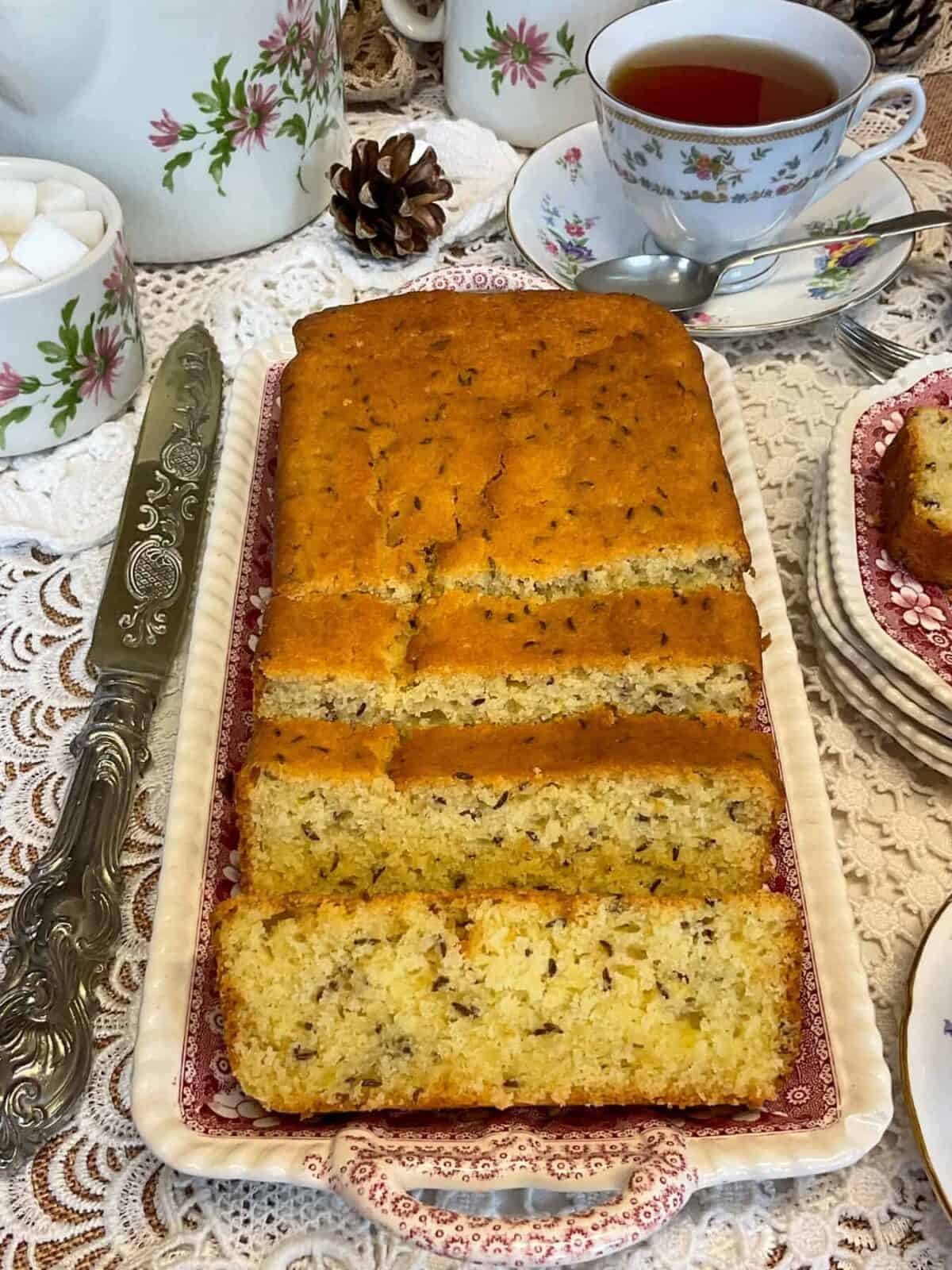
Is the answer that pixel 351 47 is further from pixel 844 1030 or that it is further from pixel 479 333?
pixel 844 1030

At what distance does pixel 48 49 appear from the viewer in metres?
2.06

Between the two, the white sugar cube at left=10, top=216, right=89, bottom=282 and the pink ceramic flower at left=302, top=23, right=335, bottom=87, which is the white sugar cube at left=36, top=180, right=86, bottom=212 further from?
the pink ceramic flower at left=302, top=23, right=335, bottom=87

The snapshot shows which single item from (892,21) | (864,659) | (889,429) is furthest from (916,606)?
(892,21)

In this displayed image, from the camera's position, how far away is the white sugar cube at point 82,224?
2.14m

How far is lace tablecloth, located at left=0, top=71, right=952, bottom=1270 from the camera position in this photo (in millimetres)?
1292

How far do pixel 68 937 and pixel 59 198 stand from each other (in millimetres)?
1502

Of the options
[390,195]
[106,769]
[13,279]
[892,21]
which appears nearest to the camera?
[106,769]

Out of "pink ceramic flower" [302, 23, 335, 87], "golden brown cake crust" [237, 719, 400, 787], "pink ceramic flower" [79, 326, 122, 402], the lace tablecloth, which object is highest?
"pink ceramic flower" [302, 23, 335, 87]

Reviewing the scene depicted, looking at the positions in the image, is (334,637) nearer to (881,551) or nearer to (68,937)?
(68,937)

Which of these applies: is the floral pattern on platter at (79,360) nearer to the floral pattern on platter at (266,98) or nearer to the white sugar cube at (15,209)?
the white sugar cube at (15,209)

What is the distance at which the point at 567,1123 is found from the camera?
1341 mm

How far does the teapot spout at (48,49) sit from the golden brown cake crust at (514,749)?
1424 mm

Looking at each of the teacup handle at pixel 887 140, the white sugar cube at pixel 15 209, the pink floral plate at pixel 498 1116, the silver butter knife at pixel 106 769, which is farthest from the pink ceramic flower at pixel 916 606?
the white sugar cube at pixel 15 209

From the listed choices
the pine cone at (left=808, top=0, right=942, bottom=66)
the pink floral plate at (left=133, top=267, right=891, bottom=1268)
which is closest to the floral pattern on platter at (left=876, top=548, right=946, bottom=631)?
the pink floral plate at (left=133, top=267, right=891, bottom=1268)
